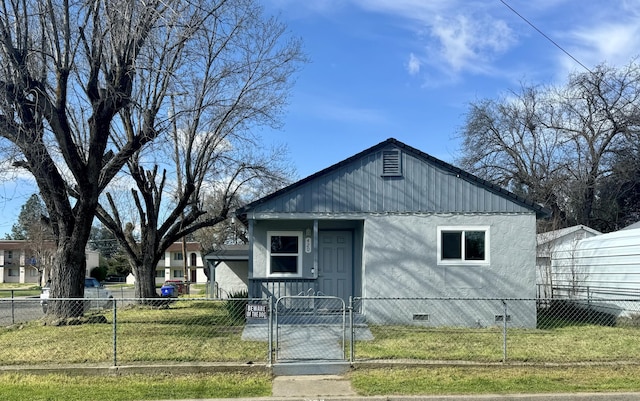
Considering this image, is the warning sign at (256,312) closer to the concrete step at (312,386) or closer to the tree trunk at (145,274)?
the concrete step at (312,386)

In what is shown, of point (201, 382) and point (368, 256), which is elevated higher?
point (368, 256)

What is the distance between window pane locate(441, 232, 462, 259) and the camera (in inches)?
543

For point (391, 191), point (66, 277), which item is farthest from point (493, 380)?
point (66, 277)

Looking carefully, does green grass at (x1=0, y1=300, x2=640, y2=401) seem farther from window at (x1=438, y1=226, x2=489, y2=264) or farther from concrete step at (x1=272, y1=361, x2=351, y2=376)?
window at (x1=438, y1=226, x2=489, y2=264)

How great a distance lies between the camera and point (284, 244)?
14781 mm

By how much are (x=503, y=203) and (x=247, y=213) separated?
650 centimetres

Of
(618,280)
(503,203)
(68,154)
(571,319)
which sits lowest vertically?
(571,319)

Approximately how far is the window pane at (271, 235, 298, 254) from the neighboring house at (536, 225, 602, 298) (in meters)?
9.68

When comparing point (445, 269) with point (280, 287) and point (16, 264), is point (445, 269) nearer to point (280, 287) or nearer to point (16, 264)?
point (280, 287)

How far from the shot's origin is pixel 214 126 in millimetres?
17641

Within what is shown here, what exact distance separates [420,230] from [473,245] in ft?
4.62

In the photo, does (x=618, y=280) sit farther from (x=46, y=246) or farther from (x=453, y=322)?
(x=46, y=246)

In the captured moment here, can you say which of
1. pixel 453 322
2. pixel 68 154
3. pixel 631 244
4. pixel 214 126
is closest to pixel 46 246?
pixel 214 126

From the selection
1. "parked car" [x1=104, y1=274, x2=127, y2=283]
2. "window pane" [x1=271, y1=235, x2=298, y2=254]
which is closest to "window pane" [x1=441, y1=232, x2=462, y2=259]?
"window pane" [x1=271, y1=235, x2=298, y2=254]
